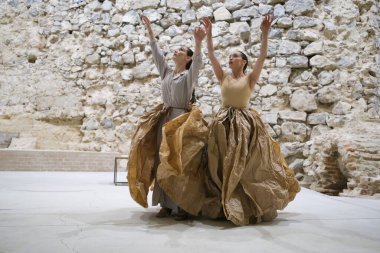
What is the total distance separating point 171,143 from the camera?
228 cm

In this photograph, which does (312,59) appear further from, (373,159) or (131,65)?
(131,65)

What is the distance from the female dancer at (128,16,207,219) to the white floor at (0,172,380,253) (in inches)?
6.9

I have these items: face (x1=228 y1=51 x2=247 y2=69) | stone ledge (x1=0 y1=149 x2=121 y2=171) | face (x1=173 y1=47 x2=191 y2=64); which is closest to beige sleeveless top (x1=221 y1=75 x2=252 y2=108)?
face (x1=228 y1=51 x2=247 y2=69)

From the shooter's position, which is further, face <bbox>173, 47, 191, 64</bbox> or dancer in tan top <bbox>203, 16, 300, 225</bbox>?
face <bbox>173, 47, 191, 64</bbox>

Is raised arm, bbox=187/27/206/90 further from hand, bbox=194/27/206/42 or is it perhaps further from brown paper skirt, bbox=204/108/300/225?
brown paper skirt, bbox=204/108/300/225

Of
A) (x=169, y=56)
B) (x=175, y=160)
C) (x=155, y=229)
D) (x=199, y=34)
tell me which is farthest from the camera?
(x=169, y=56)

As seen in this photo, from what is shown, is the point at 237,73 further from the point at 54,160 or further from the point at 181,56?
the point at 54,160

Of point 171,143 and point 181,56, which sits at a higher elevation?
point 181,56

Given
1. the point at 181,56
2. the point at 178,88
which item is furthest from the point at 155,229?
the point at 181,56

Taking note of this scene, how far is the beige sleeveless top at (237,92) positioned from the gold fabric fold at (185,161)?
27 cm

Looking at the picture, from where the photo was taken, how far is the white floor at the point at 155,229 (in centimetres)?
171

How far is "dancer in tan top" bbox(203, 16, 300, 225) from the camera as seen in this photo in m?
2.34

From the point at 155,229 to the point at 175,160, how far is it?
44 cm

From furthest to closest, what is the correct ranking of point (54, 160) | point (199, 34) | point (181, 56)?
point (54, 160), point (181, 56), point (199, 34)
